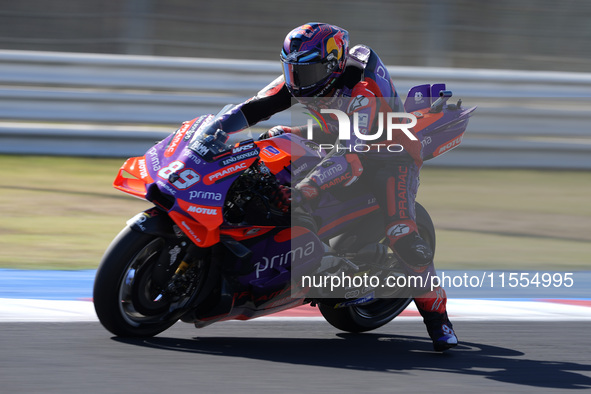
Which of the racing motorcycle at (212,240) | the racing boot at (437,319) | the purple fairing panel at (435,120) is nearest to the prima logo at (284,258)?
the racing motorcycle at (212,240)

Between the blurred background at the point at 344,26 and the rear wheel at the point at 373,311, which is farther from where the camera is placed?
the blurred background at the point at 344,26

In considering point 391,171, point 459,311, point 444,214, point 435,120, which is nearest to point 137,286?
point 391,171

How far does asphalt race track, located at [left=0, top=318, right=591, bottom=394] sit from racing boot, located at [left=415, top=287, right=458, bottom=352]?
0.08 m

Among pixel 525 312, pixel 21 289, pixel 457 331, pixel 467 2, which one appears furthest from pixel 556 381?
pixel 467 2

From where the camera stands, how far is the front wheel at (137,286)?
4.24m

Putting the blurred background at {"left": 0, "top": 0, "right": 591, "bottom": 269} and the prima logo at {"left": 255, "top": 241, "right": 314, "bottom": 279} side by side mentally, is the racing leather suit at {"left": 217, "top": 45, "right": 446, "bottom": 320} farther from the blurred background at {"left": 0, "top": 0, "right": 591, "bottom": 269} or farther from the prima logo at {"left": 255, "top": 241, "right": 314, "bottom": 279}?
the blurred background at {"left": 0, "top": 0, "right": 591, "bottom": 269}

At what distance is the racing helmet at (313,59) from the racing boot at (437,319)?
48.6 inches

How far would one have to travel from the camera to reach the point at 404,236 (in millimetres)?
4711

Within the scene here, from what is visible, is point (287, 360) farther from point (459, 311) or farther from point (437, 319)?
point (459, 311)

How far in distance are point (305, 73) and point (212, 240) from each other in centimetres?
100

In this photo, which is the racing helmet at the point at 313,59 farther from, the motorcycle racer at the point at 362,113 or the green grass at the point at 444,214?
the green grass at the point at 444,214

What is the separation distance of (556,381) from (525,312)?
141 cm

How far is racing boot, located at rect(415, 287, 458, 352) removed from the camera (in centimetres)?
468

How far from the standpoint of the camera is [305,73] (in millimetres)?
4551
